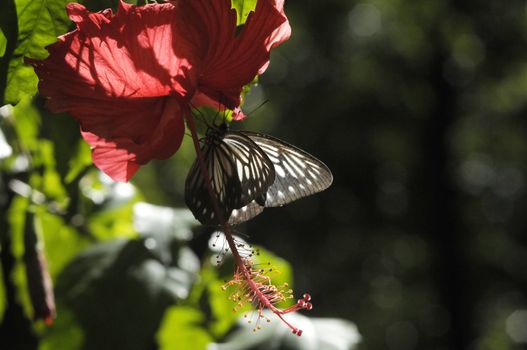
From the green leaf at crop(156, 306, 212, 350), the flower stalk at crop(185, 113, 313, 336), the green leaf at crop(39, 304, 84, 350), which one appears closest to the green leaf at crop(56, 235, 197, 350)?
the green leaf at crop(39, 304, 84, 350)

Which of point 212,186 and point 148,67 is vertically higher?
point 148,67

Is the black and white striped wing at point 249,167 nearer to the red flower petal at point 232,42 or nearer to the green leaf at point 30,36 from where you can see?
the red flower petal at point 232,42

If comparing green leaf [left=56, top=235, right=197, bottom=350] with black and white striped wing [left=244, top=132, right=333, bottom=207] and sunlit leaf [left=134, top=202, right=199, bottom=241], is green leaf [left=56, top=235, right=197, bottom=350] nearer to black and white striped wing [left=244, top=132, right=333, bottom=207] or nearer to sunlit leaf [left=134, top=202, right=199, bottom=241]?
sunlit leaf [left=134, top=202, right=199, bottom=241]

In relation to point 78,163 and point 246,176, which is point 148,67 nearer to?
point 246,176

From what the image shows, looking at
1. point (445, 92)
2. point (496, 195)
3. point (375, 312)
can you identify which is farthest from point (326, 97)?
point (375, 312)

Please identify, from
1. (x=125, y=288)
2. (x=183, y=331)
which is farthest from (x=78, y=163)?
(x=183, y=331)

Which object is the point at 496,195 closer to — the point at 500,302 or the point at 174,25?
the point at 500,302

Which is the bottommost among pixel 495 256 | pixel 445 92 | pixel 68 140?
pixel 495 256
